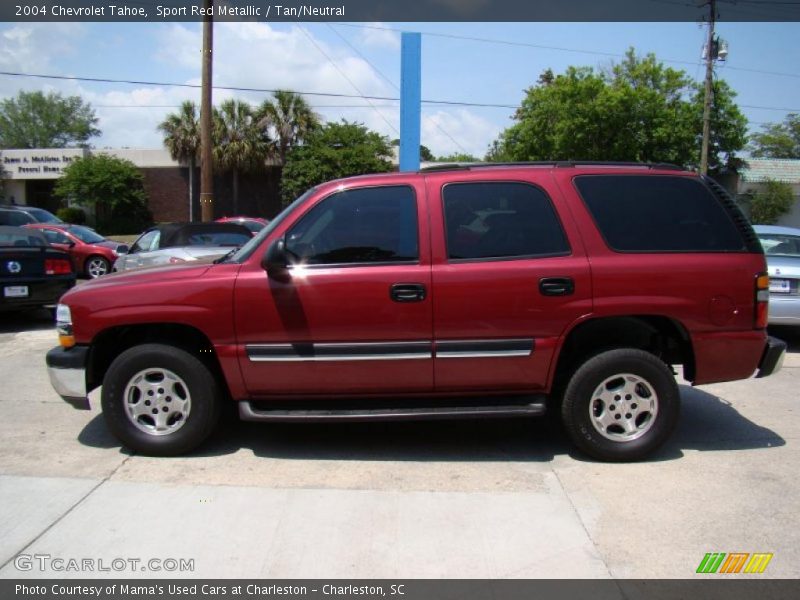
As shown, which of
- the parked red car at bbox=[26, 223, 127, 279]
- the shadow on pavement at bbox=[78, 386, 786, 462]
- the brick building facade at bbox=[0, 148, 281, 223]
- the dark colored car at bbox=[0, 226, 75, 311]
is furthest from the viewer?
the brick building facade at bbox=[0, 148, 281, 223]

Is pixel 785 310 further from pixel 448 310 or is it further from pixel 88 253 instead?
pixel 88 253

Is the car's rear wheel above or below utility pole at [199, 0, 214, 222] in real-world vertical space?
below

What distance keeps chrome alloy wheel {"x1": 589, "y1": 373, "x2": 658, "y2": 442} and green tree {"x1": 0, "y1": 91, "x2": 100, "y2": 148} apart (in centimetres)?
7152

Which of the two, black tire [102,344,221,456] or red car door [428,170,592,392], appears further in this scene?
black tire [102,344,221,456]

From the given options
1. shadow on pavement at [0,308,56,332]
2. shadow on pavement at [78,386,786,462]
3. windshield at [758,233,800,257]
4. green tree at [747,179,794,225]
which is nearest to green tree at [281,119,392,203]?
green tree at [747,179,794,225]

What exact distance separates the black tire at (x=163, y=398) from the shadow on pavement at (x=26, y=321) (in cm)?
517

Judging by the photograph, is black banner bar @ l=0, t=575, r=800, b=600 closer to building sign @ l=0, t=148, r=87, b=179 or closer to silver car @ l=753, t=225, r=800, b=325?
silver car @ l=753, t=225, r=800, b=325

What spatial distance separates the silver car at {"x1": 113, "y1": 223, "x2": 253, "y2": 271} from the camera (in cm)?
909

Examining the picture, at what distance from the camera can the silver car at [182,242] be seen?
9.09m

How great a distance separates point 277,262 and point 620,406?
2472 mm

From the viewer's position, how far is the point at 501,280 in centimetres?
428

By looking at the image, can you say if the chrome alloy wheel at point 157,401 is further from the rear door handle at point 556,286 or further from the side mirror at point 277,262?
the rear door handle at point 556,286

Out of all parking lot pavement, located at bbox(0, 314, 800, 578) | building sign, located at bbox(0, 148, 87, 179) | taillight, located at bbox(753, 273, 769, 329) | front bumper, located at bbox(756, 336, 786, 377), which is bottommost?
parking lot pavement, located at bbox(0, 314, 800, 578)

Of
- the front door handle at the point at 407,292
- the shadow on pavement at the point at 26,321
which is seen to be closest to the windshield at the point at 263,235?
the front door handle at the point at 407,292
